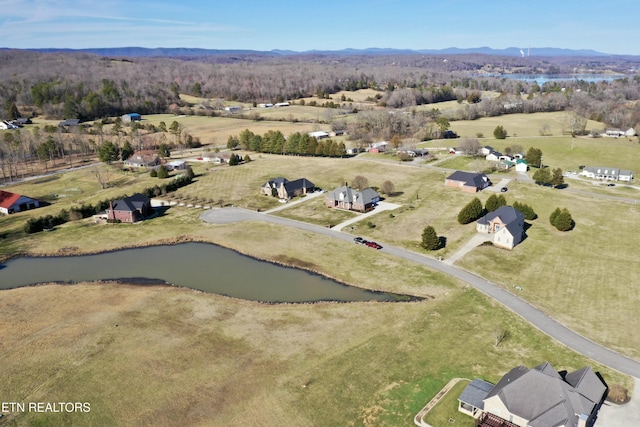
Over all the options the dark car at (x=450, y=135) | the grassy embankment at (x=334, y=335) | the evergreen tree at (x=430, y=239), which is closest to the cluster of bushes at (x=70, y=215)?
the grassy embankment at (x=334, y=335)

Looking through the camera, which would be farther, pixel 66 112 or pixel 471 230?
pixel 66 112

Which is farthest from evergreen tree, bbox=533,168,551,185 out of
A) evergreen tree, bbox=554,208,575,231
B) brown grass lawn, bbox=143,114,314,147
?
brown grass lawn, bbox=143,114,314,147

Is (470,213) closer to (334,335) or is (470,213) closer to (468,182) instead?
(468,182)

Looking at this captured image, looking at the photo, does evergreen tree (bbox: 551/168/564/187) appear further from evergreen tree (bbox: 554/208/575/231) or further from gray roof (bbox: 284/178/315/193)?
gray roof (bbox: 284/178/315/193)

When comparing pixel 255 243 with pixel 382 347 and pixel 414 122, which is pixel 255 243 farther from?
pixel 414 122

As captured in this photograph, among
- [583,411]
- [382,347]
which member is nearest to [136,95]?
[382,347]

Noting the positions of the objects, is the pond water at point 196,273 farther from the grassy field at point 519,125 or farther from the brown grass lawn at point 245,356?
the grassy field at point 519,125
